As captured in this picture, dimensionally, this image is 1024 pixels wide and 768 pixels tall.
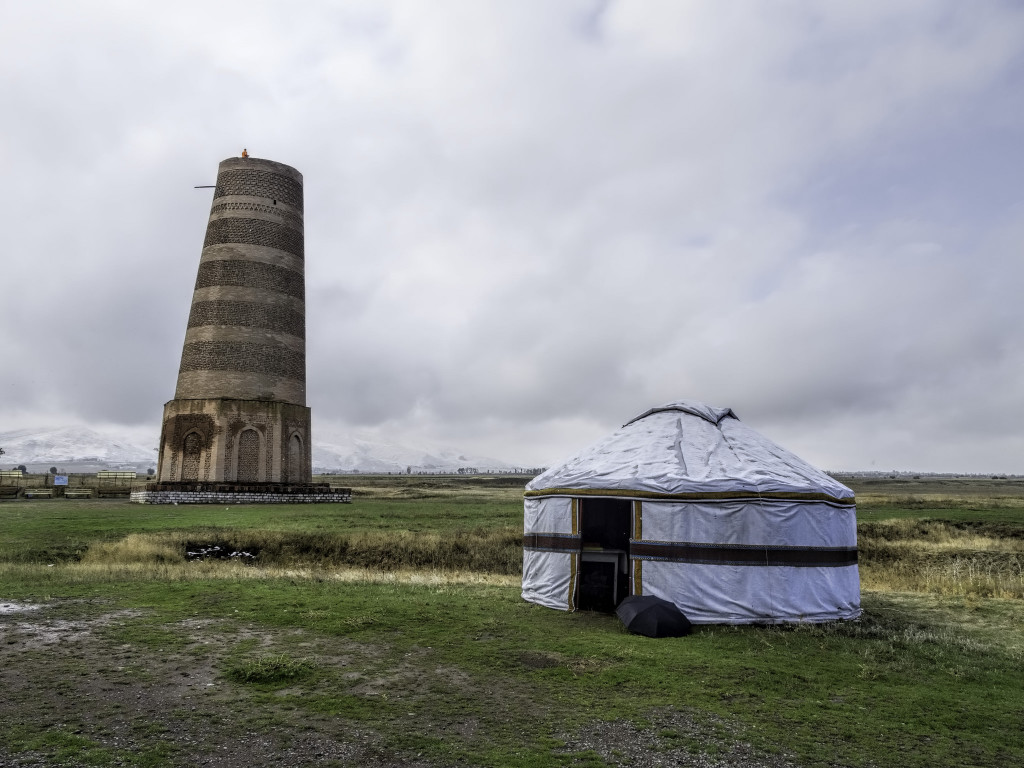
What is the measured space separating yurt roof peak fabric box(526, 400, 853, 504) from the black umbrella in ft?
5.19

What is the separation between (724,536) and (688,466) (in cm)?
121

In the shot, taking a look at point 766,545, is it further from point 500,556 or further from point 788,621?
point 500,556

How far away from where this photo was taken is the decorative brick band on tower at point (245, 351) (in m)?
34.7

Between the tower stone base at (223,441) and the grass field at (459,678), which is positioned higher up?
the tower stone base at (223,441)

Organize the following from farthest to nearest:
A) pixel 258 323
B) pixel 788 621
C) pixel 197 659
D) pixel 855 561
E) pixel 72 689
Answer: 1. pixel 258 323
2. pixel 855 561
3. pixel 788 621
4. pixel 197 659
5. pixel 72 689

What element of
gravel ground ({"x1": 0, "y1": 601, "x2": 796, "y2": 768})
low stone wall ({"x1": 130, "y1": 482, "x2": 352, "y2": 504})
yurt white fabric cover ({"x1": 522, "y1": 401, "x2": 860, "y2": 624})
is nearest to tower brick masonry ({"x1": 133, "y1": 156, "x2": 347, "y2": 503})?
low stone wall ({"x1": 130, "y1": 482, "x2": 352, "y2": 504})

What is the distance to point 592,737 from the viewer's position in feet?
18.9

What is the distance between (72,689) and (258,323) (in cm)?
3112

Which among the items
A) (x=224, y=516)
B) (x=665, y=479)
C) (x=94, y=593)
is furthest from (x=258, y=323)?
(x=665, y=479)

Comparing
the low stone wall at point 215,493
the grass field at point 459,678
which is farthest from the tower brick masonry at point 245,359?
the grass field at point 459,678

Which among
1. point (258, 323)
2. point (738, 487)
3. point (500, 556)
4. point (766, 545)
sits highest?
point (258, 323)

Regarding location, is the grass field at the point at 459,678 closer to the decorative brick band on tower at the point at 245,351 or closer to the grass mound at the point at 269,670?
the grass mound at the point at 269,670

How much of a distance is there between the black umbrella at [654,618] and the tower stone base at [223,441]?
27901mm

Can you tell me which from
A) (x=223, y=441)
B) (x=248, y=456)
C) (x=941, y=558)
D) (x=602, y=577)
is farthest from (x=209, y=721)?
(x=248, y=456)
